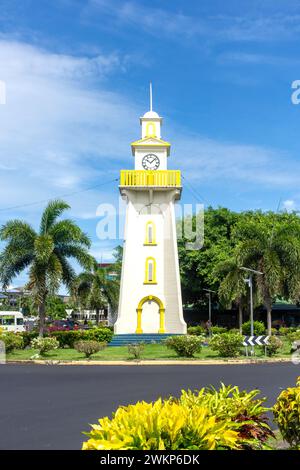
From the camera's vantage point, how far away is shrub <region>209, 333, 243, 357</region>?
24328 mm

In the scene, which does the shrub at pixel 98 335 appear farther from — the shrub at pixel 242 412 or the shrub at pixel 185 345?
the shrub at pixel 242 412

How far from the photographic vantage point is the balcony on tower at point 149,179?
34.7 meters

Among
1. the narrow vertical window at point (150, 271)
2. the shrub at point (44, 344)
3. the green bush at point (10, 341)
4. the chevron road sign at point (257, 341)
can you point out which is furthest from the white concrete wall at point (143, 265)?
the chevron road sign at point (257, 341)

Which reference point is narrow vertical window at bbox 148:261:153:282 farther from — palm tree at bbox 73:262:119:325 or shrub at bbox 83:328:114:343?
palm tree at bbox 73:262:119:325

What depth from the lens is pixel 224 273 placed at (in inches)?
1657

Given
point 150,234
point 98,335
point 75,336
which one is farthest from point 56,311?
point 75,336

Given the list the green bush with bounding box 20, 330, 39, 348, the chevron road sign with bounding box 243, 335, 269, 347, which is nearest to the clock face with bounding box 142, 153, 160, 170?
the green bush with bounding box 20, 330, 39, 348

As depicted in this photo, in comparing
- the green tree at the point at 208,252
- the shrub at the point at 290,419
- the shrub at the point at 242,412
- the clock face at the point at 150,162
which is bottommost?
the shrub at the point at 290,419

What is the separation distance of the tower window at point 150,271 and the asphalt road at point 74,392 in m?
13.0

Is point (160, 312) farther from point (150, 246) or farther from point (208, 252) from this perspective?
point (208, 252)

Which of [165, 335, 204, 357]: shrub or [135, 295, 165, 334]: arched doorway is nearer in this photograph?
[165, 335, 204, 357]: shrub

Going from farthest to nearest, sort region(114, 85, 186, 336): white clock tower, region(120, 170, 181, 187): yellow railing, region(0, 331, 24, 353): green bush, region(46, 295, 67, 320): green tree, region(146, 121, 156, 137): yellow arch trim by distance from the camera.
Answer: region(46, 295, 67, 320): green tree → region(146, 121, 156, 137): yellow arch trim → region(120, 170, 181, 187): yellow railing → region(114, 85, 186, 336): white clock tower → region(0, 331, 24, 353): green bush

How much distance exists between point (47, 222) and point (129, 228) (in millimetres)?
5784

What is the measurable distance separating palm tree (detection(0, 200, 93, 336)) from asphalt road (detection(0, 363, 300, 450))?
8727 millimetres
